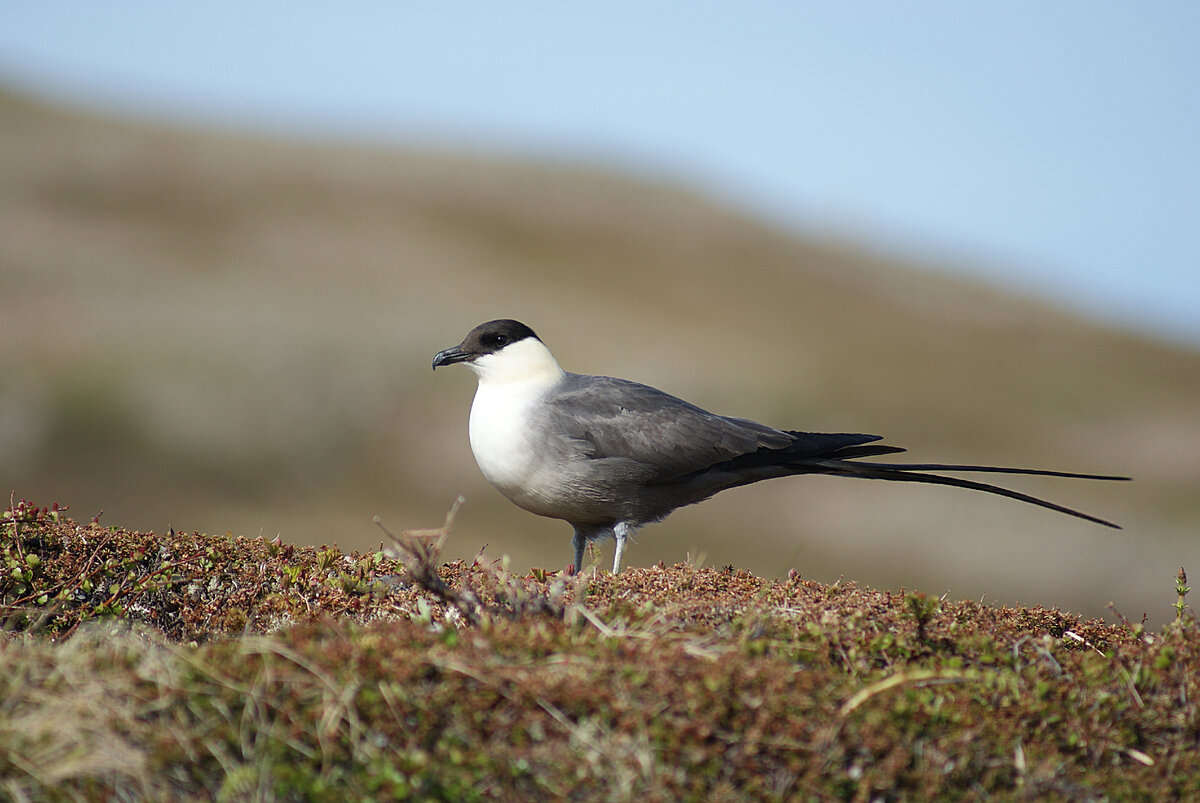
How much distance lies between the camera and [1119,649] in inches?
148

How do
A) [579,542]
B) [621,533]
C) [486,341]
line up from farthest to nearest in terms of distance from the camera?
[486,341] → [579,542] → [621,533]

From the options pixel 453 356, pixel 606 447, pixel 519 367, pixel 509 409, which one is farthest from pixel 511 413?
pixel 453 356

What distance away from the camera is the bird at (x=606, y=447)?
243 inches

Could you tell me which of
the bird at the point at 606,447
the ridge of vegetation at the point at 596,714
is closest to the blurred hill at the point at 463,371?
the bird at the point at 606,447

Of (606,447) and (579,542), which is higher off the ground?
(606,447)

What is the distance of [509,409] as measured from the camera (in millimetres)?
6406

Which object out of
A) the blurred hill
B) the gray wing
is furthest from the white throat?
the blurred hill

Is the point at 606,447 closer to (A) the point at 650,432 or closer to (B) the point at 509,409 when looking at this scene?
(A) the point at 650,432

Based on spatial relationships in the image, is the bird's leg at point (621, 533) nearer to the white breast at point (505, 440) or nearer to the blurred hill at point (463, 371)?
the white breast at point (505, 440)

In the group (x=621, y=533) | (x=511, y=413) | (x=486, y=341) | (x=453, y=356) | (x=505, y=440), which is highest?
(x=486, y=341)

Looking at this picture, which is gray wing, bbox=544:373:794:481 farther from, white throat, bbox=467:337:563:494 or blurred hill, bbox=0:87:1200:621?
blurred hill, bbox=0:87:1200:621

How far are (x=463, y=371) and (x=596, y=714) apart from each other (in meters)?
24.4

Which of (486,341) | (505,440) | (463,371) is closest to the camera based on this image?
(505,440)

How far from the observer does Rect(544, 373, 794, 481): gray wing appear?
6.32m
